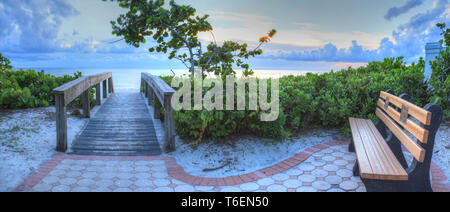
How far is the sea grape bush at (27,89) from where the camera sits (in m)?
6.84

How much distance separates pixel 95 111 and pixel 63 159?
2.92m

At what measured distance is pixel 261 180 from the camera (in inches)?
159

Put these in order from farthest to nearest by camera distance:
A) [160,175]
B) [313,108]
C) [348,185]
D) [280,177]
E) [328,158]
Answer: [313,108]
[328,158]
[160,175]
[280,177]
[348,185]

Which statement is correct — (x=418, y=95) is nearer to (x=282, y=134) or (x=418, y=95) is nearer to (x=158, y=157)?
(x=282, y=134)

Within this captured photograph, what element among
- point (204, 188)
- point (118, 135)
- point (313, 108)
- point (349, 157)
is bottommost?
point (204, 188)

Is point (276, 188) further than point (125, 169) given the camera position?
No

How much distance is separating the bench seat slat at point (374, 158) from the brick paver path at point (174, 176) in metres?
0.54

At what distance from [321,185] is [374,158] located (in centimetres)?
90

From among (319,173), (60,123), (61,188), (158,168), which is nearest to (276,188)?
(319,173)

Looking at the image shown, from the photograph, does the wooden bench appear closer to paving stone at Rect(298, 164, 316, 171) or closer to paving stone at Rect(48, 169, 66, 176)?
paving stone at Rect(298, 164, 316, 171)

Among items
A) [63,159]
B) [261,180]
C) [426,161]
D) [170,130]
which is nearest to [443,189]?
[426,161]

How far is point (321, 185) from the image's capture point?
379cm

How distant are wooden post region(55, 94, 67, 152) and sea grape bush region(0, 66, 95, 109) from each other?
2.82 m

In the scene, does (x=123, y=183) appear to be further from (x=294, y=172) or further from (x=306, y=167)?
(x=306, y=167)
